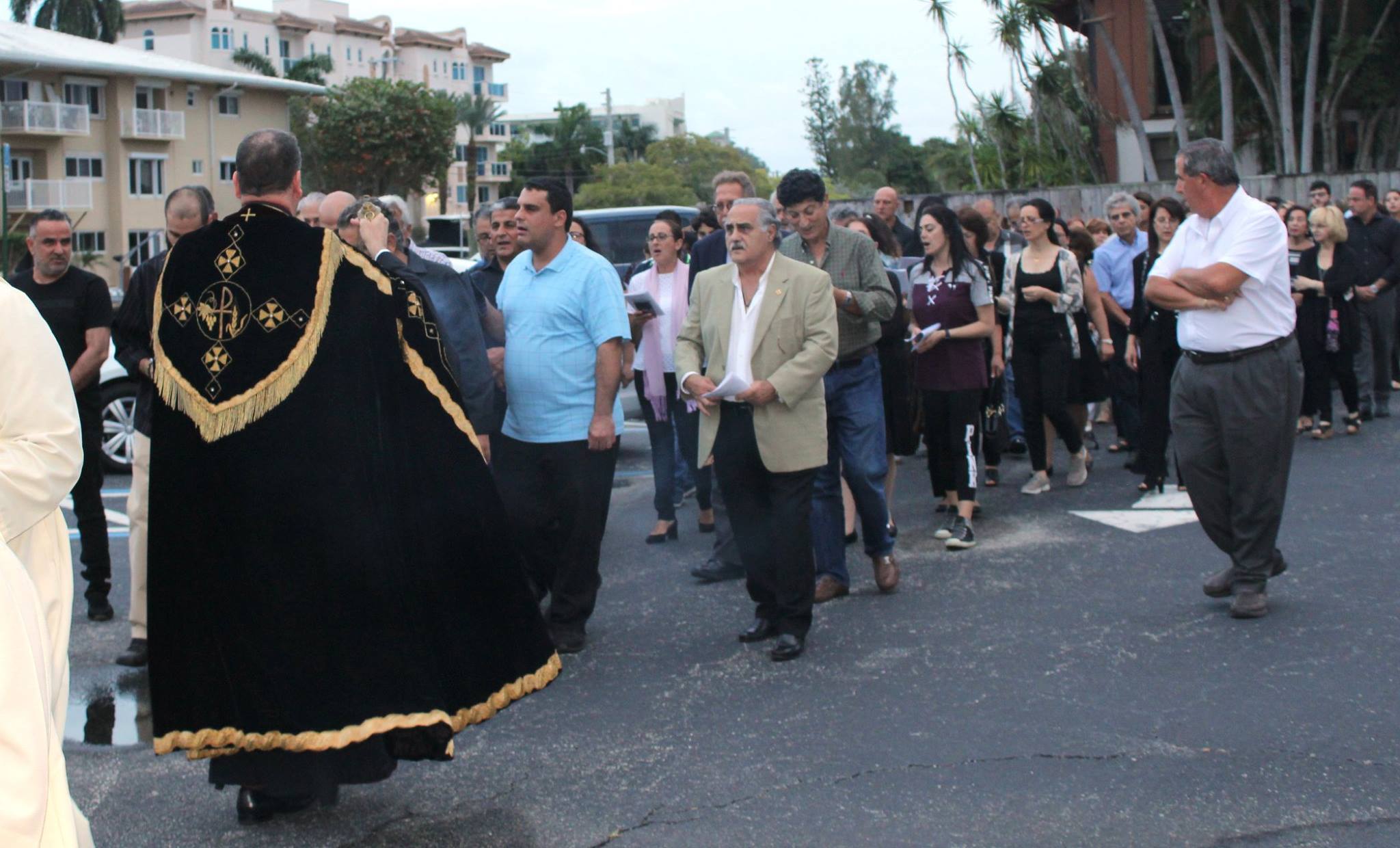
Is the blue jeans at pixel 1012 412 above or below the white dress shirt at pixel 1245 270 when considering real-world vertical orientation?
below

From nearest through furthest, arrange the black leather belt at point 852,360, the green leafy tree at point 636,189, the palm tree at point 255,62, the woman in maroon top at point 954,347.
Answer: the black leather belt at point 852,360, the woman in maroon top at point 954,347, the green leafy tree at point 636,189, the palm tree at point 255,62

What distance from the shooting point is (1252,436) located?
656 cm

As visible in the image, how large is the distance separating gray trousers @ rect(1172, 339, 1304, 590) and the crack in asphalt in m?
2.04

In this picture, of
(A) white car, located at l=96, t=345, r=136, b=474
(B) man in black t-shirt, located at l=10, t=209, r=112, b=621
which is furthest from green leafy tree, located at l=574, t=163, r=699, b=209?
(B) man in black t-shirt, located at l=10, t=209, r=112, b=621

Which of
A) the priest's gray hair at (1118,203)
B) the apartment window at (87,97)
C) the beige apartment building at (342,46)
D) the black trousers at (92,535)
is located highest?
the beige apartment building at (342,46)

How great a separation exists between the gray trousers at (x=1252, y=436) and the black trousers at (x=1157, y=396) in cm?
267

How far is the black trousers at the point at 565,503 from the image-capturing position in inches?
257

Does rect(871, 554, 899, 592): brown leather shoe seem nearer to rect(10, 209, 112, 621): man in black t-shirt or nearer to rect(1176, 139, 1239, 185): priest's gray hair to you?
rect(1176, 139, 1239, 185): priest's gray hair

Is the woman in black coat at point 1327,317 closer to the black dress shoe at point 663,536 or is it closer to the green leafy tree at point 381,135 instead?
the black dress shoe at point 663,536

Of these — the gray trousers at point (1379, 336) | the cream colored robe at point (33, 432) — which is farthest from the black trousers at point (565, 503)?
the gray trousers at point (1379, 336)

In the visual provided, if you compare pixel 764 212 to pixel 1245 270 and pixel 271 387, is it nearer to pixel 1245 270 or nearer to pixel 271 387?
pixel 1245 270

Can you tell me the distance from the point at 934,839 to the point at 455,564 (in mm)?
1656

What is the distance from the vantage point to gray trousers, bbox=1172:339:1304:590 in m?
6.55

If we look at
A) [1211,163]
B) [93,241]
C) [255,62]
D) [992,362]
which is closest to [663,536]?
[992,362]
